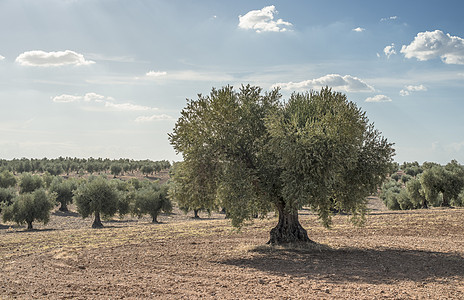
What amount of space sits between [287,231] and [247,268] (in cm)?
661

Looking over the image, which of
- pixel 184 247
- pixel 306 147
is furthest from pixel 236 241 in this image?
pixel 306 147

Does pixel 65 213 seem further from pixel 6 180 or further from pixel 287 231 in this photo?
pixel 287 231

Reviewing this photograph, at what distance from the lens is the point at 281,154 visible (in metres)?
21.3

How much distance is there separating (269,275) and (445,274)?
8.14m

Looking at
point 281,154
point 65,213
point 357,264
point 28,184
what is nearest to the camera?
point 357,264


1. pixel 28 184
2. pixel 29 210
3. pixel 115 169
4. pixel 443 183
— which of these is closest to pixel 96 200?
pixel 29 210

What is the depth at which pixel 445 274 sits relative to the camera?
1694 centimetres

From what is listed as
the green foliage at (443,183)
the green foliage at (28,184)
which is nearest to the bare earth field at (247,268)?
the green foliage at (443,183)

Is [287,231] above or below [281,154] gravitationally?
below

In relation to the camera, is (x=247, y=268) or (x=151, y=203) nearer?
(x=247, y=268)

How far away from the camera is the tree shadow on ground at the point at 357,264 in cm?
1677

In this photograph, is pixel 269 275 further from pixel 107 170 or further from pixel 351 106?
pixel 107 170

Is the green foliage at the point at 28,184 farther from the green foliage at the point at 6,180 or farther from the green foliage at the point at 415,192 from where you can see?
the green foliage at the point at 415,192

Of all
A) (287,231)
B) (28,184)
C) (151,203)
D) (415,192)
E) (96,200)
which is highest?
(415,192)
